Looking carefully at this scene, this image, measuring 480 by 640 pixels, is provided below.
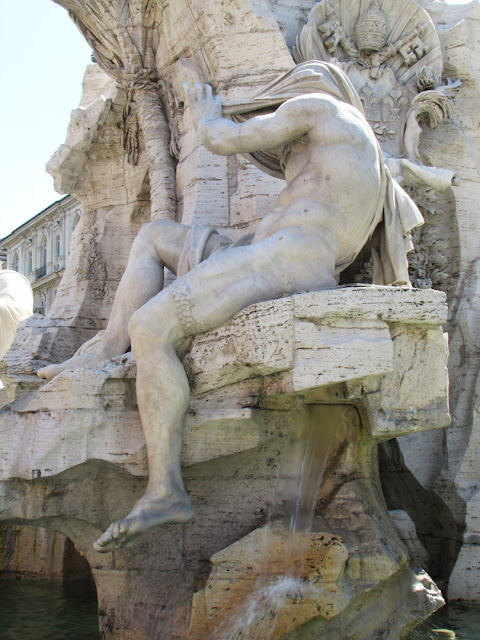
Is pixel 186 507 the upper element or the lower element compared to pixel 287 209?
lower

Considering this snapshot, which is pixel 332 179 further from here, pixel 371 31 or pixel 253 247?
pixel 371 31

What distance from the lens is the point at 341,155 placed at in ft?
13.8

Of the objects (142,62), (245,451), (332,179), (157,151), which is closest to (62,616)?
(245,451)

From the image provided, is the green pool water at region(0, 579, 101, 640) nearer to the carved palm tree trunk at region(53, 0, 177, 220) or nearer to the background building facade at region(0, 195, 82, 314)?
the carved palm tree trunk at region(53, 0, 177, 220)

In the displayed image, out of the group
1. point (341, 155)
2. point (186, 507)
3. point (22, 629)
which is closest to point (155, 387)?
point (186, 507)

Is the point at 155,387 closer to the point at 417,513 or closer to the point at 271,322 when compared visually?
the point at 271,322

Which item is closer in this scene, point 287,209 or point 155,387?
point 155,387

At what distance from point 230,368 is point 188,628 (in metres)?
1.36

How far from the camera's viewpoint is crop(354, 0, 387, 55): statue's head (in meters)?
6.37

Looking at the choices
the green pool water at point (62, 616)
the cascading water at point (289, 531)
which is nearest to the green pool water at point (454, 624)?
the green pool water at point (62, 616)

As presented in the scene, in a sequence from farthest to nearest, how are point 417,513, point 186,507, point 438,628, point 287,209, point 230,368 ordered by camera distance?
1. point 417,513
2. point 438,628
3. point 287,209
4. point 230,368
5. point 186,507

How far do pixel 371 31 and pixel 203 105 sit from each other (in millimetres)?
2482

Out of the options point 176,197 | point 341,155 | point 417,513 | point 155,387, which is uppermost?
point 176,197

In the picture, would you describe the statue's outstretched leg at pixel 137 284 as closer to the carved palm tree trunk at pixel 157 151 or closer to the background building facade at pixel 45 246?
the carved palm tree trunk at pixel 157 151
